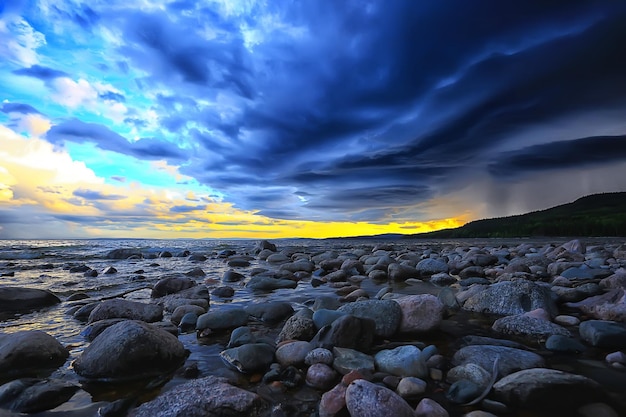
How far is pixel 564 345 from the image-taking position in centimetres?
379

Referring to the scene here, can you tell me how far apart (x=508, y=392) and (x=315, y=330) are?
236cm

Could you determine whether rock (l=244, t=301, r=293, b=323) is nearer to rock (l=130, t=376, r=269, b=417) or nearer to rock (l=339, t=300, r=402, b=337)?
rock (l=339, t=300, r=402, b=337)

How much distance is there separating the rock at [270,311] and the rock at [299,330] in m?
1.20

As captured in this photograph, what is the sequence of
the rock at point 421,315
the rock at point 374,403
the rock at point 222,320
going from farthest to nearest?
1. the rock at point 222,320
2. the rock at point 421,315
3. the rock at point 374,403

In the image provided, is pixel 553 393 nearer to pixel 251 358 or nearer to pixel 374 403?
pixel 374 403

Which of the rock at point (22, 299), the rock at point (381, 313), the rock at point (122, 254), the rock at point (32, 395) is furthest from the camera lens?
the rock at point (122, 254)

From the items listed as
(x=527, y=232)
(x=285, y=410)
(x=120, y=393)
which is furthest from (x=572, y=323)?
(x=527, y=232)

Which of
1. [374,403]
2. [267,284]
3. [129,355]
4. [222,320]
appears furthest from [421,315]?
[267,284]

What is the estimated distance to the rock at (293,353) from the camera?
3.62 metres

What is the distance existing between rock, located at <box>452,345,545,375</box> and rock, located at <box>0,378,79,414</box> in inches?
151

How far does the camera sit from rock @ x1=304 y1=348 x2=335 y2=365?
3473 mm

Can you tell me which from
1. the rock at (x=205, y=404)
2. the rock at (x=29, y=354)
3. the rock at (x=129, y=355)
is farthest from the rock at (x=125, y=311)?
the rock at (x=205, y=404)

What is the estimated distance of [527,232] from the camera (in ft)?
191

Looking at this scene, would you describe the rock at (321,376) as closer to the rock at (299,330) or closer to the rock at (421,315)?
the rock at (299,330)
